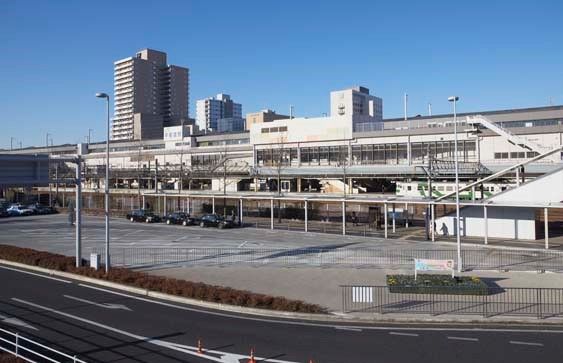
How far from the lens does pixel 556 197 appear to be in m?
34.2

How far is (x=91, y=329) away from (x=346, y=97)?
146354mm

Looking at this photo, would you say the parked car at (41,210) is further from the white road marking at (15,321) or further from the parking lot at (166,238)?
the white road marking at (15,321)

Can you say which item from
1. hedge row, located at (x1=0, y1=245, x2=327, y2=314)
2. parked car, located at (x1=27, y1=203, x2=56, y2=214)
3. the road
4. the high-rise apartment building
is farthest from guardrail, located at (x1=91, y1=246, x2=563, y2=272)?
the high-rise apartment building

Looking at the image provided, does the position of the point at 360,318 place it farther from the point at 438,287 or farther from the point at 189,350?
the point at 189,350

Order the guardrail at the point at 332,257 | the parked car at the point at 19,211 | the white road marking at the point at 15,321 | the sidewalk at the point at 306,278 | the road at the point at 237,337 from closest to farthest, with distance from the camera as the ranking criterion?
the road at the point at 237,337, the white road marking at the point at 15,321, the sidewalk at the point at 306,278, the guardrail at the point at 332,257, the parked car at the point at 19,211

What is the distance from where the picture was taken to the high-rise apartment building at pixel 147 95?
167 meters

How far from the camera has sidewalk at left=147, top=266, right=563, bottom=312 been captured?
2195 cm

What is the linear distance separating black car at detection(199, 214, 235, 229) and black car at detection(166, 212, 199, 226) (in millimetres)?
1896

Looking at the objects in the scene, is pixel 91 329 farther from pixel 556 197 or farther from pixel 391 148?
pixel 391 148

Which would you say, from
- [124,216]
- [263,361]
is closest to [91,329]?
[263,361]

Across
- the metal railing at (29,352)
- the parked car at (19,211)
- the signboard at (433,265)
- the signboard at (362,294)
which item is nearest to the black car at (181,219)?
the parked car at (19,211)

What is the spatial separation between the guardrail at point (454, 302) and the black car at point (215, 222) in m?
27.6

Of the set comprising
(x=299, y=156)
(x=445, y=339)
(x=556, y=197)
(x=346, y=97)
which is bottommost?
(x=445, y=339)

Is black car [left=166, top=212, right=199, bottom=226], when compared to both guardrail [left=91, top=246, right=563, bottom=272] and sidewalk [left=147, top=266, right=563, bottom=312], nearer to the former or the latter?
guardrail [left=91, top=246, right=563, bottom=272]
